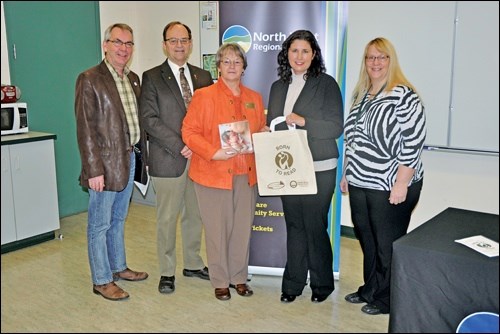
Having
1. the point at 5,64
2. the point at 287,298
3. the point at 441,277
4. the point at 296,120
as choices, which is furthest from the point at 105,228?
the point at 441,277

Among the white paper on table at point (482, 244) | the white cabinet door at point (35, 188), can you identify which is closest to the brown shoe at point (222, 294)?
the white paper on table at point (482, 244)

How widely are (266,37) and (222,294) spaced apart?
1308 mm

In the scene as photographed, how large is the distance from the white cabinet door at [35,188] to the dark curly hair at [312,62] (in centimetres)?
172

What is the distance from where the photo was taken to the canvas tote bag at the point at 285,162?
2.23 meters

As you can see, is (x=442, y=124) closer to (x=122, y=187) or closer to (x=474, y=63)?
(x=474, y=63)

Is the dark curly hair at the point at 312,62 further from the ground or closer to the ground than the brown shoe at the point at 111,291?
further from the ground

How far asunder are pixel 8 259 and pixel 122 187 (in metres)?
0.83

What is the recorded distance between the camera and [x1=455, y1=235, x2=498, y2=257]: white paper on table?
5.41ft

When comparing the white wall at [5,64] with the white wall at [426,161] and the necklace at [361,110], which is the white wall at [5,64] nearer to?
the white wall at [426,161]

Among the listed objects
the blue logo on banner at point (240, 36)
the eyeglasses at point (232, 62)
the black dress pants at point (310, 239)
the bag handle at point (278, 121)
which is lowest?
the black dress pants at point (310, 239)

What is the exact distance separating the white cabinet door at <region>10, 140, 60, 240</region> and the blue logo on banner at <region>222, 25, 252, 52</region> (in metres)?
1.51

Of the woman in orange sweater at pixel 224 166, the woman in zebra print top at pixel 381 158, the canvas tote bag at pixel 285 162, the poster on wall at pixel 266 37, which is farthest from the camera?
the poster on wall at pixel 266 37

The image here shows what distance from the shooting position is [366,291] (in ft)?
8.25

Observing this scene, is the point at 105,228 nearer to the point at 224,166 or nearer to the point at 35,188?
the point at 224,166
